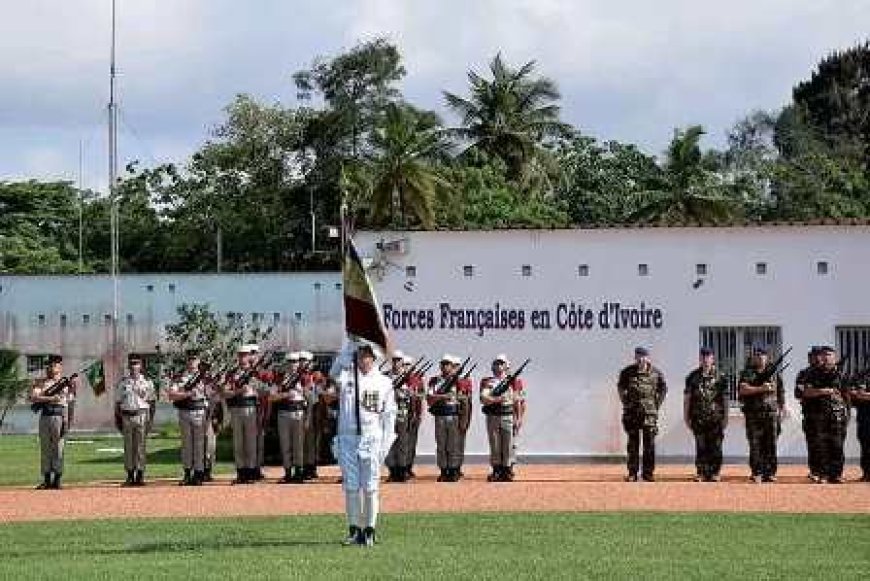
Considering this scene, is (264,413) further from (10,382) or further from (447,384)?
(10,382)

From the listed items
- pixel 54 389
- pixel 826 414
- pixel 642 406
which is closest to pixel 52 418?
pixel 54 389

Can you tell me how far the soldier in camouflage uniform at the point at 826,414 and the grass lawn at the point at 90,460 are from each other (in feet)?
29.0

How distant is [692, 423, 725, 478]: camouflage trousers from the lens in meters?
23.8

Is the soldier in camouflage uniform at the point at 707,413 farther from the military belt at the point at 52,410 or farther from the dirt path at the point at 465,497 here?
the military belt at the point at 52,410

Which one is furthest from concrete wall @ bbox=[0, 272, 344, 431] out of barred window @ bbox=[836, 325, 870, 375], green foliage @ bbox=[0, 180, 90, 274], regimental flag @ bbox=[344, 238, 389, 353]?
regimental flag @ bbox=[344, 238, 389, 353]

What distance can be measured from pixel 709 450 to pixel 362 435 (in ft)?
29.4

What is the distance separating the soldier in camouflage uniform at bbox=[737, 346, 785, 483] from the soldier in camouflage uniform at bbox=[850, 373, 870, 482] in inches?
39.5

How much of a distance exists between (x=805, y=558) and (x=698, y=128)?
5089cm

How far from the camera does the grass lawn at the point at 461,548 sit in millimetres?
13609

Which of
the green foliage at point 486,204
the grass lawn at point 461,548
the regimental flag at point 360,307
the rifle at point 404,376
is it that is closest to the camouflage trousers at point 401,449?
the rifle at point 404,376

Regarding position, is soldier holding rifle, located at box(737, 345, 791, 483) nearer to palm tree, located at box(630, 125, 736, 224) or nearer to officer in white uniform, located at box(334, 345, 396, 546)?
officer in white uniform, located at box(334, 345, 396, 546)

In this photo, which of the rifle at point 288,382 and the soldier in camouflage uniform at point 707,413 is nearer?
the soldier in camouflage uniform at point 707,413

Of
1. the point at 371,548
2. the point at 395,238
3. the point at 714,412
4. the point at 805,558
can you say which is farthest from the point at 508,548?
the point at 395,238

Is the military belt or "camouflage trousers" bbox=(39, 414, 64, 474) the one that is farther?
the military belt
